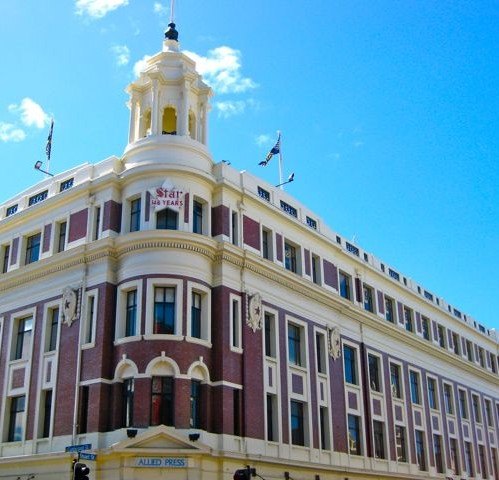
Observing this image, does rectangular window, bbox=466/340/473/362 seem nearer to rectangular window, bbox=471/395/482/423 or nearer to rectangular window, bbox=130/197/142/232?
A: rectangular window, bbox=471/395/482/423

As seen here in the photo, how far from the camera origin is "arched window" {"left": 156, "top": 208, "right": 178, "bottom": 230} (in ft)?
128

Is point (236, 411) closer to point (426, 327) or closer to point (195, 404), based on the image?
point (195, 404)

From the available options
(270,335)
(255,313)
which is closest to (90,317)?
(255,313)

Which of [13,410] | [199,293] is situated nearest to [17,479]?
[13,410]

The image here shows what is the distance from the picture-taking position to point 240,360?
127 ft

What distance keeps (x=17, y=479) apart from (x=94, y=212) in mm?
14406

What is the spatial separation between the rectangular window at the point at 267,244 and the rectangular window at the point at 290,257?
181 cm

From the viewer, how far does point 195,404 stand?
36.2 meters

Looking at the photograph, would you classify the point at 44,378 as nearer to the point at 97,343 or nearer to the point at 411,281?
the point at 97,343

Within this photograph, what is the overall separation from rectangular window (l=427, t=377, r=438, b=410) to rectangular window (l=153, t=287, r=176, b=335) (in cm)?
2781

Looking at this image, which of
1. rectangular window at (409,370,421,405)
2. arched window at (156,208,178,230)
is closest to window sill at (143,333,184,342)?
arched window at (156,208,178,230)

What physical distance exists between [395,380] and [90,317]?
80.3ft

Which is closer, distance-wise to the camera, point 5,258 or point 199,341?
point 199,341

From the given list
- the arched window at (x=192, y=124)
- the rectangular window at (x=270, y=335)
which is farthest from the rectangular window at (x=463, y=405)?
the arched window at (x=192, y=124)
